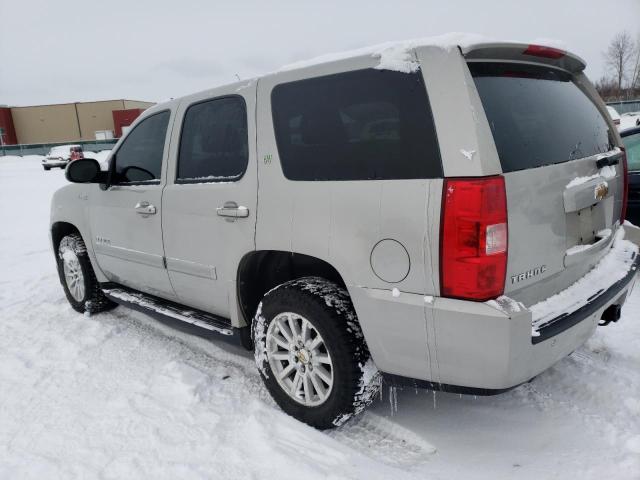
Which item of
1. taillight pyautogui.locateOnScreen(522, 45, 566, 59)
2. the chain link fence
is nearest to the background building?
the chain link fence

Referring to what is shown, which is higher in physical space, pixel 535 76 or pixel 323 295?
pixel 535 76

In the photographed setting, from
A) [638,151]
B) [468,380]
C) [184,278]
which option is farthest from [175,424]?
[638,151]

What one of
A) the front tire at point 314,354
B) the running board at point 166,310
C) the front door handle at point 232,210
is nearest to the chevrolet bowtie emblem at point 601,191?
the front tire at point 314,354

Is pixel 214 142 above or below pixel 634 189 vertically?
above

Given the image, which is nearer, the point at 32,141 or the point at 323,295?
the point at 323,295

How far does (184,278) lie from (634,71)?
6085 centimetres

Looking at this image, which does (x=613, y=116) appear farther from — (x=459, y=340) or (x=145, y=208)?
(x=145, y=208)

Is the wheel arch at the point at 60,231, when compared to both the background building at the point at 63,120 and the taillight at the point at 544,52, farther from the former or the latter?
the background building at the point at 63,120

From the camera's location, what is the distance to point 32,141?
6241 centimetres

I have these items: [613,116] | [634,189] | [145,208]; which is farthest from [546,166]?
[613,116]

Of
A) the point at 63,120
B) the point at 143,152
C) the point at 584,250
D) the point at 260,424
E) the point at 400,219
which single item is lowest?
the point at 260,424

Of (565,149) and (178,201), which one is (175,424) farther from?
(565,149)

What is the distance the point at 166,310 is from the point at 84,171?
1304 millimetres

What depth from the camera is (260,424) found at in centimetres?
267
